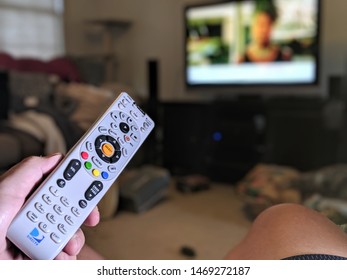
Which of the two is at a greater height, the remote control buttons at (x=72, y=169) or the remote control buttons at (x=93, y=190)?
the remote control buttons at (x=72, y=169)

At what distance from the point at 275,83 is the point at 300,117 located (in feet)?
0.74

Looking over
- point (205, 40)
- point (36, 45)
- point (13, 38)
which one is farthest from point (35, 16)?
point (205, 40)

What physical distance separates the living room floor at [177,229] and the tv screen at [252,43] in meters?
0.68

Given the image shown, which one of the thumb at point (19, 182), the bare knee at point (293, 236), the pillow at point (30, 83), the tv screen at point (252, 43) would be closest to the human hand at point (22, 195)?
the thumb at point (19, 182)

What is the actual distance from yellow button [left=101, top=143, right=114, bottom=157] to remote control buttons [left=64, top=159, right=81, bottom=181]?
2 centimetres

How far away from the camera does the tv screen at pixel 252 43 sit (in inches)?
71.6

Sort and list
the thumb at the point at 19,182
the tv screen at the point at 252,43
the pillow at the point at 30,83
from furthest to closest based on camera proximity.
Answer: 1. the tv screen at the point at 252,43
2. the pillow at the point at 30,83
3. the thumb at the point at 19,182

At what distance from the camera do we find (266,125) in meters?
1.91

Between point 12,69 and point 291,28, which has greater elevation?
point 291,28

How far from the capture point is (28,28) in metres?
1.36

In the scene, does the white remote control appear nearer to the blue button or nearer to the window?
the blue button

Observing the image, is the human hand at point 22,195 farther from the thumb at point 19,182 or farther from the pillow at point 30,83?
the pillow at point 30,83

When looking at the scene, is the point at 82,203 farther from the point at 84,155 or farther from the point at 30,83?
the point at 30,83
